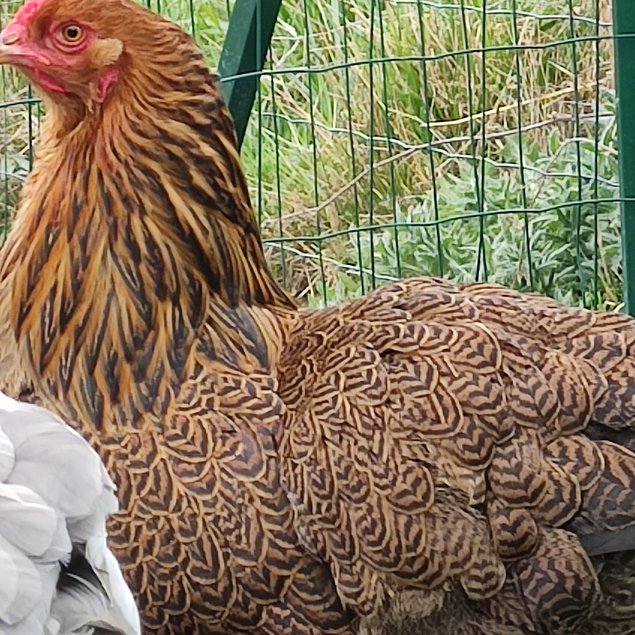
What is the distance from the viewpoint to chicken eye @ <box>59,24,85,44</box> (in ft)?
7.86

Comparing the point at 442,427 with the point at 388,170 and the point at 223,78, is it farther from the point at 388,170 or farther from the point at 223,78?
the point at 388,170

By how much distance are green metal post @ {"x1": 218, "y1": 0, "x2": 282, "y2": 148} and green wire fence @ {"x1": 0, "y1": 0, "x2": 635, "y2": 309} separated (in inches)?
29.6

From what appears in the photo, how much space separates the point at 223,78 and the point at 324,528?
1245 mm

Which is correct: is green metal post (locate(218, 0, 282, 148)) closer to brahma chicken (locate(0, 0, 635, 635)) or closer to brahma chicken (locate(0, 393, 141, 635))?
brahma chicken (locate(0, 0, 635, 635))

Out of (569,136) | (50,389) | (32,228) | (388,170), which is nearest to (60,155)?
(32,228)

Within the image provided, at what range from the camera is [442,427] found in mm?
2252

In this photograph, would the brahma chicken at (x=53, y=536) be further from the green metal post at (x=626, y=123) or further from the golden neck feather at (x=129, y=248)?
the green metal post at (x=626, y=123)

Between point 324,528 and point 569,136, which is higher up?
point 569,136

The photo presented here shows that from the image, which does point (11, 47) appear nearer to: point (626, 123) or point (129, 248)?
point (129, 248)

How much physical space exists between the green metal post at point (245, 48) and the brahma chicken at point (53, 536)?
1.48 metres

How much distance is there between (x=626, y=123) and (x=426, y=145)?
85 cm

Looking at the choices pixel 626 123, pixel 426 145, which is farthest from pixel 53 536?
pixel 426 145

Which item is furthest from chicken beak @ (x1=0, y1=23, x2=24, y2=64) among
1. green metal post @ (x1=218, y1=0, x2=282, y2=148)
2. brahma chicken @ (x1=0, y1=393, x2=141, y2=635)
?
brahma chicken @ (x1=0, y1=393, x2=141, y2=635)

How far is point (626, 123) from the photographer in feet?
10.4
